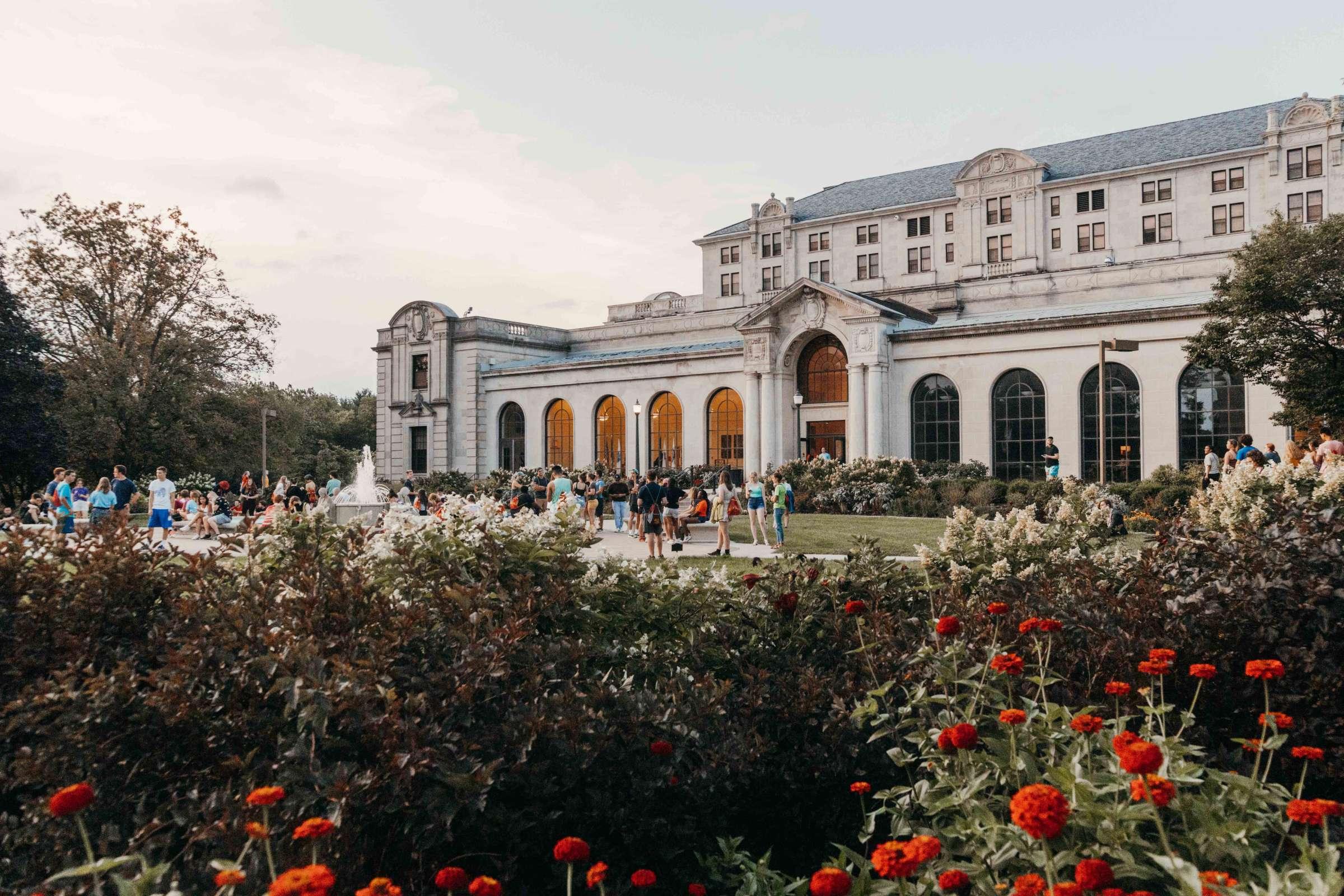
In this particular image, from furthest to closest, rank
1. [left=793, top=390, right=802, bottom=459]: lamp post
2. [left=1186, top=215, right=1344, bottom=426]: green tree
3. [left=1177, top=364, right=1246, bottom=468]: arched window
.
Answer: [left=793, top=390, right=802, bottom=459]: lamp post
[left=1177, top=364, right=1246, bottom=468]: arched window
[left=1186, top=215, right=1344, bottom=426]: green tree

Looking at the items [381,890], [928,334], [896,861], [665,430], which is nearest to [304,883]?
[381,890]

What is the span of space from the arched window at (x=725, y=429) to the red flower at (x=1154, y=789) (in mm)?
47525

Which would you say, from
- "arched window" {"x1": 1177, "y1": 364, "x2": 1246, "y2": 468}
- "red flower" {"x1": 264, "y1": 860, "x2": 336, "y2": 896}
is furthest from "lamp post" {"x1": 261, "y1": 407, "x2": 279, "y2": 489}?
"red flower" {"x1": 264, "y1": 860, "x2": 336, "y2": 896}

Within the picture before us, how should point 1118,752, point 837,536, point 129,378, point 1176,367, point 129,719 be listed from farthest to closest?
point 129,378 → point 1176,367 → point 837,536 → point 129,719 → point 1118,752

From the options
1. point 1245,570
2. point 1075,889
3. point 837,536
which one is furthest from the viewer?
point 837,536

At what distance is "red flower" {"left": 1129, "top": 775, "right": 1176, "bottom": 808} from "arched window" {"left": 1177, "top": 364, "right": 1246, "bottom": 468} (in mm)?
39351

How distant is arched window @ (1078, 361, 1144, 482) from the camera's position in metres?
39.6

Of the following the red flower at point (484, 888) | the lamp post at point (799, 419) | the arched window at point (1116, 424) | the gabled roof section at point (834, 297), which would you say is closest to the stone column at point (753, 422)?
the lamp post at point (799, 419)

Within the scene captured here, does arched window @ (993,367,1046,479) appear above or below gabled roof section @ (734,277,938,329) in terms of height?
below

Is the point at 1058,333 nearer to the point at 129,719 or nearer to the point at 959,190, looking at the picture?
the point at 959,190

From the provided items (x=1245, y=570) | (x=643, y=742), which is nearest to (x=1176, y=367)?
(x=1245, y=570)

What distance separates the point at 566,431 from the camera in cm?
5766

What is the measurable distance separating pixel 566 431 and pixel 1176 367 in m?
32.7

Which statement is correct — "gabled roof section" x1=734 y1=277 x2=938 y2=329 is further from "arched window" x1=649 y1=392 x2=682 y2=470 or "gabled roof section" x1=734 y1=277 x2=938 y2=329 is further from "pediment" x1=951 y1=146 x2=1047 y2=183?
"pediment" x1=951 y1=146 x2=1047 y2=183
